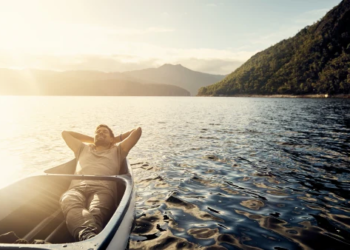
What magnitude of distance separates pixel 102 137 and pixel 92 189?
176cm

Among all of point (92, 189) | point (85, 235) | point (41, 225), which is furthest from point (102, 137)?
point (85, 235)

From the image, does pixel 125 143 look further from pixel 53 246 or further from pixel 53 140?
pixel 53 140

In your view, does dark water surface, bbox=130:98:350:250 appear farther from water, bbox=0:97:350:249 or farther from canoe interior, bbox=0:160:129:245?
canoe interior, bbox=0:160:129:245

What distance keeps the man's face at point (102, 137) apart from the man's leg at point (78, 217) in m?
1.87

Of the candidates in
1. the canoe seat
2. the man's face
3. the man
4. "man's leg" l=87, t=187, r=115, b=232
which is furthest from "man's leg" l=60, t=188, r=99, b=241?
the man's face

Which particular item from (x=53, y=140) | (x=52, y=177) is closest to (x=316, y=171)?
(x=52, y=177)

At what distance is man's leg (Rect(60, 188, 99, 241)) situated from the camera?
422 centimetres

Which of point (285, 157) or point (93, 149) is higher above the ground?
point (93, 149)

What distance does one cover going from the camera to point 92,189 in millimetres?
6047

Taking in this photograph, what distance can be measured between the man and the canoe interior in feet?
1.23

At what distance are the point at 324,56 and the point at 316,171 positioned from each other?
690ft

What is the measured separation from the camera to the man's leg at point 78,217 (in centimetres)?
422

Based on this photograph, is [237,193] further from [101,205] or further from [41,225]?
[41,225]

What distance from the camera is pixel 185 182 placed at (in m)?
9.93
